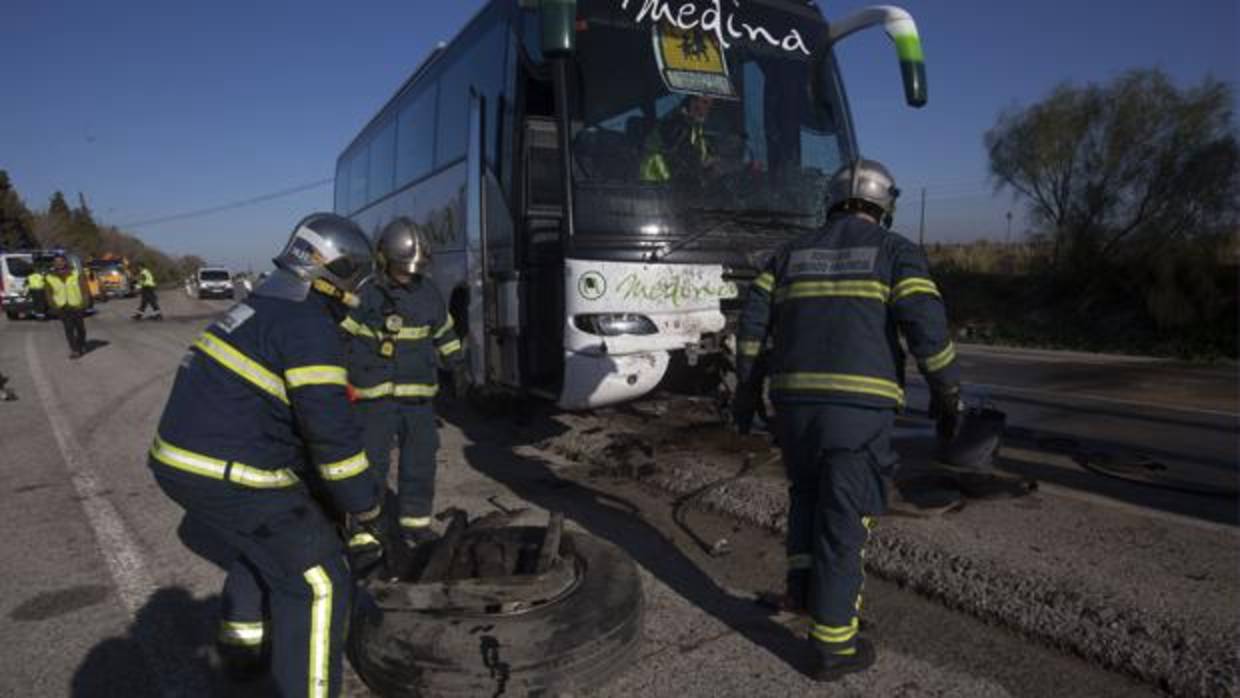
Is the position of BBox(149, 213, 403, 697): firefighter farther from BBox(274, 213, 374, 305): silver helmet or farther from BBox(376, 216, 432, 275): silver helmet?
BBox(376, 216, 432, 275): silver helmet

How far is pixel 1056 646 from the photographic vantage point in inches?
115

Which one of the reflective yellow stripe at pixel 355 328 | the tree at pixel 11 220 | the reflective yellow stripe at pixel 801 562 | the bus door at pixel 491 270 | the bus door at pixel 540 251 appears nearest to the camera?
the reflective yellow stripe at pixel 801 562

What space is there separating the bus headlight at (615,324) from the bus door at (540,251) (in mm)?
475

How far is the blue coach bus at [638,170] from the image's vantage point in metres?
5.03

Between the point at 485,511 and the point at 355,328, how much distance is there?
149 centimetres

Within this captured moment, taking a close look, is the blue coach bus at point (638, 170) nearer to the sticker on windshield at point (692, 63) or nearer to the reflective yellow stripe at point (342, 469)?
the sticker on windshield at point (692, 63)

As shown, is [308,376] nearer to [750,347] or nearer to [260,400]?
[260,400]

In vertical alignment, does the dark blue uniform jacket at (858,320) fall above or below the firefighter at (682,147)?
below

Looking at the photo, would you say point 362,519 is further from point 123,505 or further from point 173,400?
point 123,505

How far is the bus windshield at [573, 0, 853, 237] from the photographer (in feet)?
16.8

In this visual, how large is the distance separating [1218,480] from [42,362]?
16085mm

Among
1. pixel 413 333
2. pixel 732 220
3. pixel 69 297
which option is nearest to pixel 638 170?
pixel 732 220

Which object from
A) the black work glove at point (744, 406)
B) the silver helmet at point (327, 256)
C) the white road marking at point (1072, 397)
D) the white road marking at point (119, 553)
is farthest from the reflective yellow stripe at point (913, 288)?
the white road marking at point (1072, 397)

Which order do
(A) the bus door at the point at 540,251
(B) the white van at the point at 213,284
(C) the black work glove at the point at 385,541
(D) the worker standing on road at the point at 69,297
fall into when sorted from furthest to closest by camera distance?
(B) the white van at the point at 213,284
(D) the worker standing on road at the point at 69,297
(A) the bus door at the point at 540,251
(C) the black work glove at the point at 385,541
